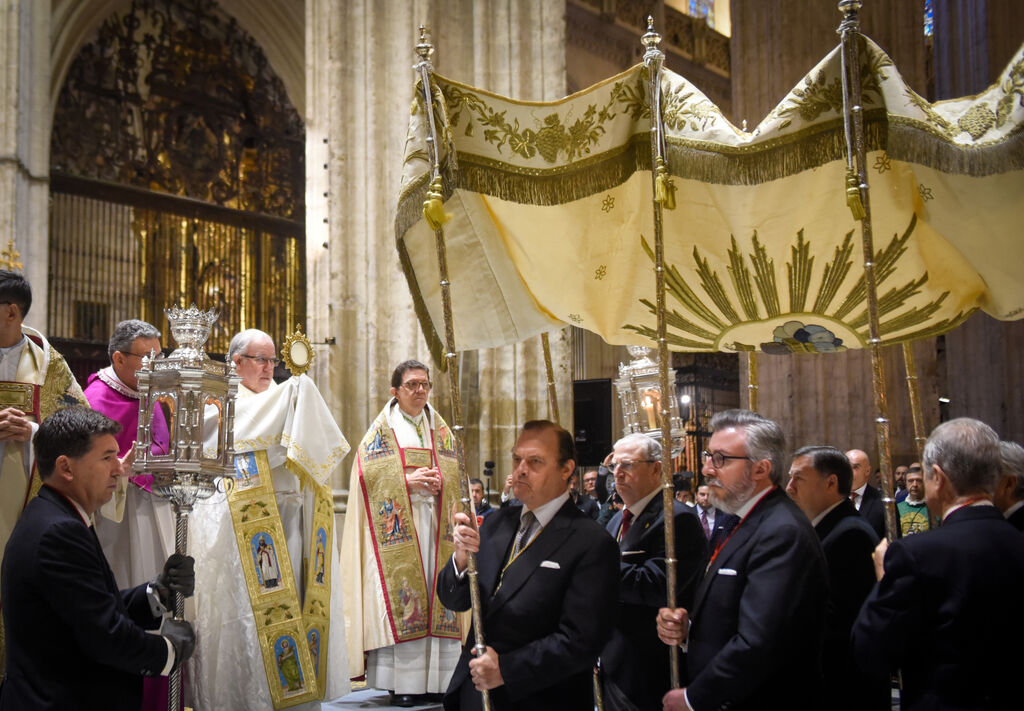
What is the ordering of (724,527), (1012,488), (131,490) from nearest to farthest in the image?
(724,527) → (1012,488) → (131,490)

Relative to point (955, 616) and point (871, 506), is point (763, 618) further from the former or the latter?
point (871, 506)

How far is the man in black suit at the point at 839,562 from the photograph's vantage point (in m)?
3.98

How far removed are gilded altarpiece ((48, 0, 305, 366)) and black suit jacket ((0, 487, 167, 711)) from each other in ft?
33.7

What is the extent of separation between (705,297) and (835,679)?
1.82 metres

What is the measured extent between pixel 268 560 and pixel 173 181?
9.54 meters

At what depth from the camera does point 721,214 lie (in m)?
4.68

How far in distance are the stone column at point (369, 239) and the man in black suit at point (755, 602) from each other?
545cm

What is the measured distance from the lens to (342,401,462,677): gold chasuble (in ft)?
22.2

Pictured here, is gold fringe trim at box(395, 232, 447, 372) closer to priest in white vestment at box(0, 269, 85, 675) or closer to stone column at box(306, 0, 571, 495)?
priest in white vestment at box(0, 269, 85, 675)

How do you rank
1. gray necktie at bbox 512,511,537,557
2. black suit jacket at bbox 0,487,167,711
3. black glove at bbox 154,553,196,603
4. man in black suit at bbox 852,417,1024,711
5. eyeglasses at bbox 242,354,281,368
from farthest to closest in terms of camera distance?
eyeglasses at bbox 242,354,281,368
gray necktie at bbox 512,511,537,557
black glove at bbox 154,553,196,603
black suit jacket at bbox 0,487,167,711
man in black suit at bbox 852,417,1024,711

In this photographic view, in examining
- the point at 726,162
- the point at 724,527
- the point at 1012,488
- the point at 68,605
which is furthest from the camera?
the point at 726,162

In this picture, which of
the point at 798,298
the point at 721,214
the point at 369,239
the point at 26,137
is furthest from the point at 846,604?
the point at 26,137

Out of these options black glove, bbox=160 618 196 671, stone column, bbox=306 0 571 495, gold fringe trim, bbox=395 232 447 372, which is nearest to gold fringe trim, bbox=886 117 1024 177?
gold fringe trim, bbox=395 232 447 372

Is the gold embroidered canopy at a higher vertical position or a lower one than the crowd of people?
higher
